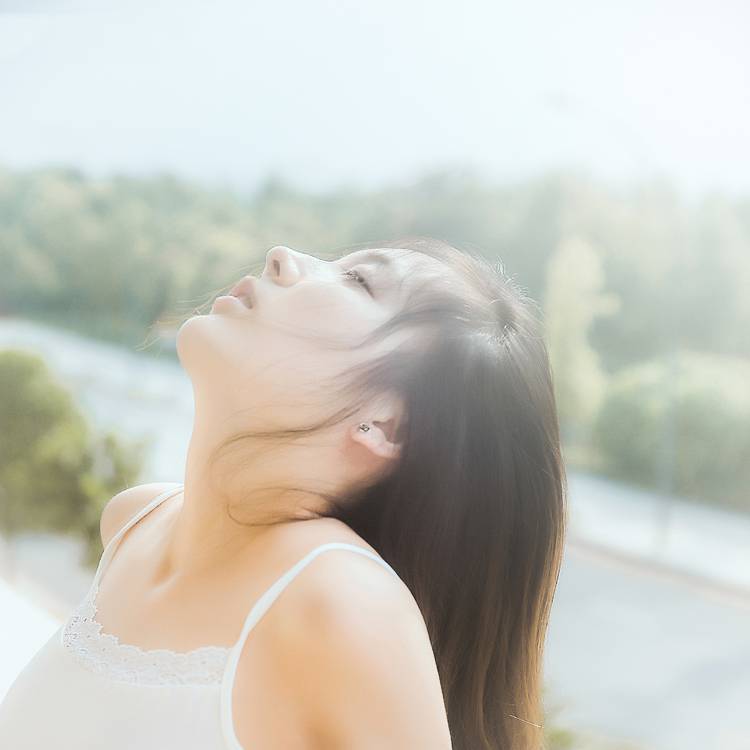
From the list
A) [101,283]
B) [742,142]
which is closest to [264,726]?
[742,142]

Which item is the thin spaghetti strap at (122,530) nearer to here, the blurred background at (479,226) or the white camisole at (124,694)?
the white camisole at (124,694)

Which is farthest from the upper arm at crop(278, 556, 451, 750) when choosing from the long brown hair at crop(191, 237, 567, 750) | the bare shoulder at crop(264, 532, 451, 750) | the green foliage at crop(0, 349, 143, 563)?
the green foliage at crop(0, 349, 143, 563)

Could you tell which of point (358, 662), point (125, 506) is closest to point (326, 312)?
point (358, 662)

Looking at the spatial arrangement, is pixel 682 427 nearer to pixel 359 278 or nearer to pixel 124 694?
pixel 359 278

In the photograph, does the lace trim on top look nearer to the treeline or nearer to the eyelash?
the eyelash

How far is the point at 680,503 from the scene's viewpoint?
310 centimetres

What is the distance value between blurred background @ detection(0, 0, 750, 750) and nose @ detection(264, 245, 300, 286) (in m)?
1.48

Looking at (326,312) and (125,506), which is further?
(125,506)

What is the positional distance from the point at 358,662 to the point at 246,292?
406 millimetres

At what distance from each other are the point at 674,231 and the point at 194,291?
2.31 metres

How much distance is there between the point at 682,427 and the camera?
10.2 feet

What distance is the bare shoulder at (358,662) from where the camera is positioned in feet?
2.56

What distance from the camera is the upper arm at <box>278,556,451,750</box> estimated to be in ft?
2.56

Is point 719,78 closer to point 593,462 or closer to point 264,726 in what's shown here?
point 593,462
